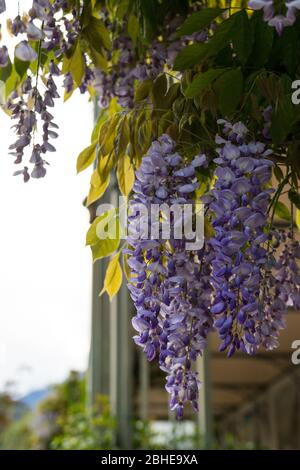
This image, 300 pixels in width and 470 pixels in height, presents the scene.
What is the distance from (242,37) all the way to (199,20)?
10 centimetres

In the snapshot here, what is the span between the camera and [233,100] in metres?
1.26

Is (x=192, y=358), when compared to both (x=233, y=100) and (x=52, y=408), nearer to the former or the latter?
(x=233, y=100)

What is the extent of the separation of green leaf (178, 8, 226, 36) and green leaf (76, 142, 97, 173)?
321mm

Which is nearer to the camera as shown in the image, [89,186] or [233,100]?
[233,100]

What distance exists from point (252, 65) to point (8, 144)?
422mm

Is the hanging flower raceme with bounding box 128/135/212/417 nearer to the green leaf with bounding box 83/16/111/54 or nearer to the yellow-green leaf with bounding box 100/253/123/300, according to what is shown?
the yellow-green leaf with bounding box 100/253/123/300

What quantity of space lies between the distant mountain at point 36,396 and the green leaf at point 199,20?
305 inches

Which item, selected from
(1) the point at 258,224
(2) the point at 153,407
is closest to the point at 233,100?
(1) the point at 258,224

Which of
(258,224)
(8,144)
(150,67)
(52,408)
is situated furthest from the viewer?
(52,408)

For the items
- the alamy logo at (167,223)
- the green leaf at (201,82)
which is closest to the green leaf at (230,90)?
the green leaf at (201,82)

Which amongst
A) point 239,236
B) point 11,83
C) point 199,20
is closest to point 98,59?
point 11,83

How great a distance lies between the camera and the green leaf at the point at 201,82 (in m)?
1.28

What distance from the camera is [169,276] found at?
1.24 meters

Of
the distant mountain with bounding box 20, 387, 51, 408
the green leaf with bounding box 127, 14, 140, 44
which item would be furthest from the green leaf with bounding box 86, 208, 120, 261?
the distant mountain with bounding box 20, 387, 51, 408
